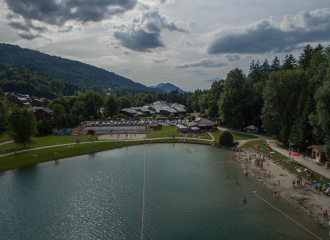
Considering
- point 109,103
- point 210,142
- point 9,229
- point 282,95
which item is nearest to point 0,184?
point 9,229

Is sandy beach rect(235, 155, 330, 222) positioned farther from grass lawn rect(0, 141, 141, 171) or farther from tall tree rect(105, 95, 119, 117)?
tall tree rect(105, 95, 119, 117)

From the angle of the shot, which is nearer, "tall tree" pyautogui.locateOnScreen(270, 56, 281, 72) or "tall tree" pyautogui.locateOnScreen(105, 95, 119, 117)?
"tall tree" pyautogui.locateOnScreen(270, 56, 281, 72)

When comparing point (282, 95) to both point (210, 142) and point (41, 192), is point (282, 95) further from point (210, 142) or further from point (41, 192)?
point (41, 192)

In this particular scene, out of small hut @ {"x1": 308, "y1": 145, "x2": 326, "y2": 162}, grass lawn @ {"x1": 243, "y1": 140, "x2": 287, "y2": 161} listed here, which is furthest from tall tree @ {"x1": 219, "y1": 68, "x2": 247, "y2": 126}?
small hut @ {"x1": 308, "y1": 145, "x2": 326, "y2": 162}

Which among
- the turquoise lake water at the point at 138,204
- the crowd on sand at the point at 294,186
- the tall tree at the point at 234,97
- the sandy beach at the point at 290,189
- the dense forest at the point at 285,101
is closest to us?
the turquoise lake water at the point at 138,204

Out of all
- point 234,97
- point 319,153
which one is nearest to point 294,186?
point 319,153

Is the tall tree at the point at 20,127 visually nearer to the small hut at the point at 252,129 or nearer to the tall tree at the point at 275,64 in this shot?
the small hut at the point at 252,129

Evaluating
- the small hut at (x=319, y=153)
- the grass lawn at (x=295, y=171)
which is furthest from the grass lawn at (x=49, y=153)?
the small hut at (x=319, y=153)
